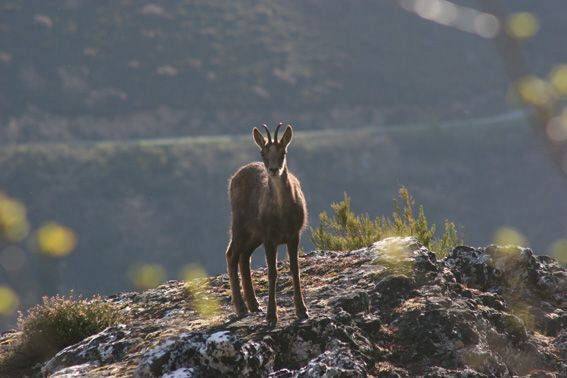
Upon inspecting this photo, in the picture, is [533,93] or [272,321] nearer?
[533,93]

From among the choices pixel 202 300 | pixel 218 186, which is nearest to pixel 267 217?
pixel 202 300

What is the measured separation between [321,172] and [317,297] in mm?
101323

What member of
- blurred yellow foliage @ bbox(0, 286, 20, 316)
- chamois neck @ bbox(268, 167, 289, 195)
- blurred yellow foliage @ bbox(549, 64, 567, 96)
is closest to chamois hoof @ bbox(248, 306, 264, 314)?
chamois neck @ bbox(268, 167, 289, 195)

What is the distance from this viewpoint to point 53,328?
10227 millimetres

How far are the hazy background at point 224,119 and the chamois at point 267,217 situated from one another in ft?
220

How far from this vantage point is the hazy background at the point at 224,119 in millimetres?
95875

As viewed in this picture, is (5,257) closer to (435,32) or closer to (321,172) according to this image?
(321,172)

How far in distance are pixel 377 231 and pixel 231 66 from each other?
407 feet

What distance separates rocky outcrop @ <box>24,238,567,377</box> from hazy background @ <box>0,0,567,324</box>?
6719 centimetres

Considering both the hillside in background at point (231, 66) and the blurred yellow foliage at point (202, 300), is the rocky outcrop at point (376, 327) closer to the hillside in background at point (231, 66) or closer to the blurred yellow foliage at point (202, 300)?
the blurred yellow foliage at point (202, 300)

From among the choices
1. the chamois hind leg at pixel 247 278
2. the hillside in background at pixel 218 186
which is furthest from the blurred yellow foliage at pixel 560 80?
the hillside in background at pixel 218 186

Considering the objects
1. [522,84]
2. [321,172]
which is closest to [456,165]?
[321,172]

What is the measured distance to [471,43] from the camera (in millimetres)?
156125

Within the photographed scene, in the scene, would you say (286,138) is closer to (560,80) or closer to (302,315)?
(302,315)
